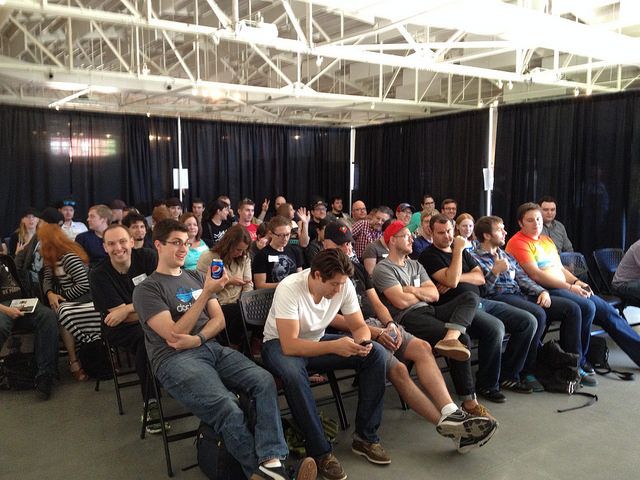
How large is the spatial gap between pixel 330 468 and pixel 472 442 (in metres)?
0.79

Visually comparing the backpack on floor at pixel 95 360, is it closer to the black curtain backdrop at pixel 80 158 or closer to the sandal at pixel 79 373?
the sandal at pixel 79 373

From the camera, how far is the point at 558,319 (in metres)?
4.26

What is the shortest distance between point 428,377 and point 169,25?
3807mm

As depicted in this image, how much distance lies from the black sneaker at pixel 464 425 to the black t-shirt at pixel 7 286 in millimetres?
3221

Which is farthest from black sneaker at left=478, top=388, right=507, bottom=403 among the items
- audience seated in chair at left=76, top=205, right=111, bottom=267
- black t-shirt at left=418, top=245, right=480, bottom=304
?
audience seated in chair at left=76, top=205, right=111, bottom=267

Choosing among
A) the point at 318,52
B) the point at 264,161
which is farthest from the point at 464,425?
the point at 264,161

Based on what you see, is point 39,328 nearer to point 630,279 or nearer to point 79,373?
point 79,373

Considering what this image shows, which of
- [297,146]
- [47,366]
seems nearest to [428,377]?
[47,366]

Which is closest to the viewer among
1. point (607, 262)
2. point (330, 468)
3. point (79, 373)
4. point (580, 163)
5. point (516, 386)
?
point (330, 468)

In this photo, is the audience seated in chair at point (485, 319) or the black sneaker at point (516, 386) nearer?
the audience seated in chair at point (485, 319)

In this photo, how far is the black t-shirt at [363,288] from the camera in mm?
3695

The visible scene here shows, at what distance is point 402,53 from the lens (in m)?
8.61

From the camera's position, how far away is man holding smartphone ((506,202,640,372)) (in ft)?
14.3

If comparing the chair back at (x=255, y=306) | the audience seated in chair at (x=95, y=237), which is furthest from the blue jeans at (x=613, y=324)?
the audience seated in chair at (x=95, y=237)
